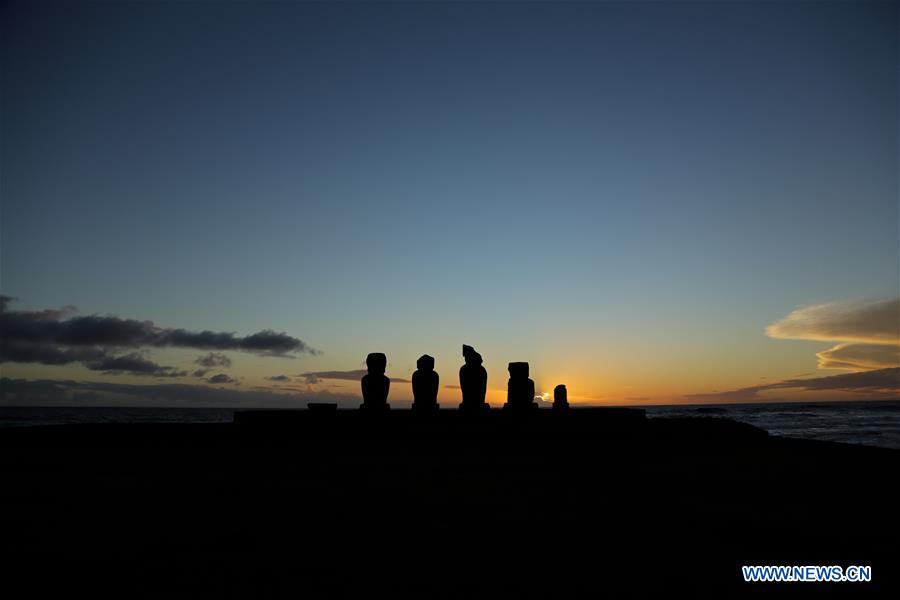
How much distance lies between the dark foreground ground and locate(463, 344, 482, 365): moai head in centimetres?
774

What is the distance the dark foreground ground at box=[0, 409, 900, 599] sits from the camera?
4.64 meters

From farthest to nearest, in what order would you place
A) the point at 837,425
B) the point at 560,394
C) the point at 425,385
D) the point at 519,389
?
the point at 837,425 → the point at 560,394 → the point at 519,389 → the point at 425,385

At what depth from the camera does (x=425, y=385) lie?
21.3m

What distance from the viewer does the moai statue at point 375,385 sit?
20.7 meters

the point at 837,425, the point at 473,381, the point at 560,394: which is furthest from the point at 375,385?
the point at 837,425

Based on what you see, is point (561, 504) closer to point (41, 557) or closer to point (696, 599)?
point (696, 599)

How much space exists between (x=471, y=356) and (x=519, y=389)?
226 cm

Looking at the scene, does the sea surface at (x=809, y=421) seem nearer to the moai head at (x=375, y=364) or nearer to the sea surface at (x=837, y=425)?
the sea surface at (x=837, y=425)

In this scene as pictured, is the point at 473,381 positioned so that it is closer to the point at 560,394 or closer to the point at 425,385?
the point at 425,385

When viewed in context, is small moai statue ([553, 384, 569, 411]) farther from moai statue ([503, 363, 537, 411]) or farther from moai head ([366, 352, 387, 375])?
moai head ([366, 352, 387, 375])

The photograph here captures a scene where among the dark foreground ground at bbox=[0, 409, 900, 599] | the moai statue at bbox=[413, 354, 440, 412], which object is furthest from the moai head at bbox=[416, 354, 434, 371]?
the dark foreground ground at bbox=[0, 409, 900, 599]

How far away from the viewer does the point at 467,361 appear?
2166cm

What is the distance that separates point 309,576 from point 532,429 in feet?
49.0

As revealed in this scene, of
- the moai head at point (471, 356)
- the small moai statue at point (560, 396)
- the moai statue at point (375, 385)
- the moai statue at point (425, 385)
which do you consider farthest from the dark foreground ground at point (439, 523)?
the small moai statue at point (560, 396)
